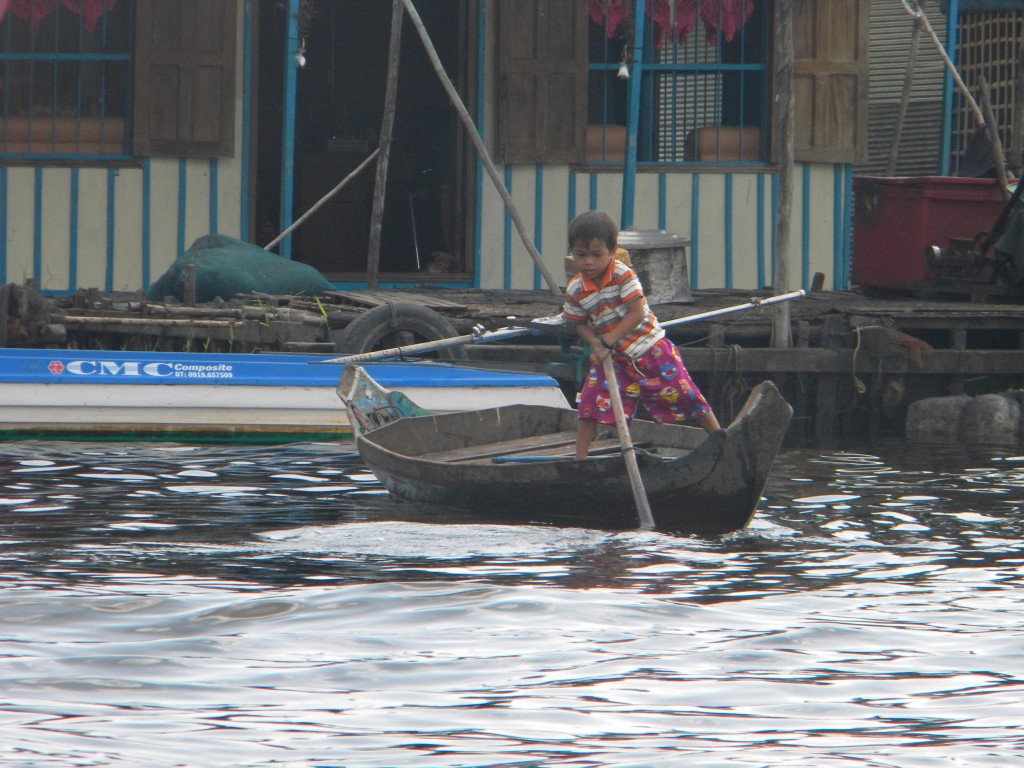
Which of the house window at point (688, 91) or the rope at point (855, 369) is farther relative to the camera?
the house window at point (688, 91)

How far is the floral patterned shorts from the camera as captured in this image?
7809mm

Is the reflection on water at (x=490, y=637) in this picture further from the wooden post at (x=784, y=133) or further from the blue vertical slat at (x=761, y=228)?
the blue vertical slat at (x=761, y=228)

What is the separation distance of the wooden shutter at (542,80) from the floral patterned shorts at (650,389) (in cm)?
529

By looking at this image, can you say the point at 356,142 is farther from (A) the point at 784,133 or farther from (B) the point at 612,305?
(B) the point at 612,305

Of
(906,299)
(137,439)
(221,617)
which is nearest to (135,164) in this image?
(137,439)

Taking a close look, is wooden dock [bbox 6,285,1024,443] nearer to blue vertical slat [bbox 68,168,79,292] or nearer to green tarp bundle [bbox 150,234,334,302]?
green tarp bundle [bbox 150,234,334,302]

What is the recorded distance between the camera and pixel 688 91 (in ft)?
44.0

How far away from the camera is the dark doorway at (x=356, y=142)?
15.8 meters

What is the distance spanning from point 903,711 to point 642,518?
107 inches

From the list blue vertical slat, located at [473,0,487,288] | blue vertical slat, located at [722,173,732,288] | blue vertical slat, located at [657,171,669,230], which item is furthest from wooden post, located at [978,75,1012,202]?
blue vertical slat, located at [473,0,487,288]

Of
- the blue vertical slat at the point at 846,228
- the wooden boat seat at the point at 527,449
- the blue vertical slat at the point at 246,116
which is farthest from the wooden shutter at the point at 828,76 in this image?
the wooden boat seat at the point at 527,449

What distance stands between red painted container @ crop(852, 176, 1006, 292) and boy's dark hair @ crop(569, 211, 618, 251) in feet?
18.7

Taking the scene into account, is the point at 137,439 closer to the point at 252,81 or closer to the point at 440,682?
the point at 252,81

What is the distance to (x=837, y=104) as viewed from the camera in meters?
13.2
